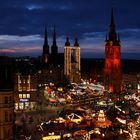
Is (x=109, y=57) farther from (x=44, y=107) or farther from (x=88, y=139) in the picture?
(x=88, y=139)

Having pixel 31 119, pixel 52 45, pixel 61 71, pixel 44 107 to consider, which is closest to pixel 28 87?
pixel 44 107

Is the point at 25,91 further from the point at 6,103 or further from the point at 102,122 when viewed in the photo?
the point at 6,103

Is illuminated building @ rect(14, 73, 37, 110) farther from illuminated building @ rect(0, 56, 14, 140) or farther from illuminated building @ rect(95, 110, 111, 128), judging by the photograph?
illuminated building @ rect(0, 56, 14, 140)

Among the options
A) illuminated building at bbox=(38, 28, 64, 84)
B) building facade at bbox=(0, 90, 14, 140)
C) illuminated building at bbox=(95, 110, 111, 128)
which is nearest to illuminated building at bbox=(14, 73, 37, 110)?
illuminated building at bbox=(95, 110, 111, 128)

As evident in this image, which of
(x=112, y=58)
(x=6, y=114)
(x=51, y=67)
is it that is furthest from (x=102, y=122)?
(x=51, y=67)

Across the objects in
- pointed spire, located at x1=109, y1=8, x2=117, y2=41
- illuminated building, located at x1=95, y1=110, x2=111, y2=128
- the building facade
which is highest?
pointed spire, located at x1=109, y1=8, x2=117, y2=41

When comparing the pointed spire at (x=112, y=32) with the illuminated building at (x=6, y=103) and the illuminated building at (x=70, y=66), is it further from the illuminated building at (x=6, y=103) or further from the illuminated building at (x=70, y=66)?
the illuminated building at (x=6, y=103)
